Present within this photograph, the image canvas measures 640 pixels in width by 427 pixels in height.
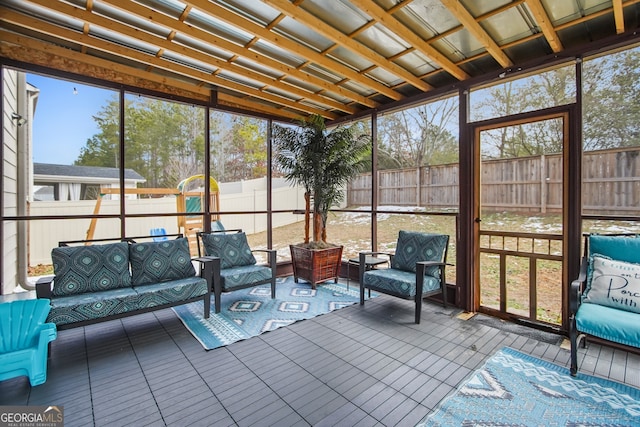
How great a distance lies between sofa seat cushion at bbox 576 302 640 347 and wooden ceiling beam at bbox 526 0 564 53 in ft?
7.88

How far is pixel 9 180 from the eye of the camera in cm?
344

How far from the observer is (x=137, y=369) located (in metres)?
2.48

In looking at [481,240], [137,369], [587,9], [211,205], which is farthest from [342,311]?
[587,9]

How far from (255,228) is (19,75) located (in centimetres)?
351

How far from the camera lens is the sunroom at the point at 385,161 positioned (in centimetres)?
234

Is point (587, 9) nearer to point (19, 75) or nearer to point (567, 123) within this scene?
point (567, 123)

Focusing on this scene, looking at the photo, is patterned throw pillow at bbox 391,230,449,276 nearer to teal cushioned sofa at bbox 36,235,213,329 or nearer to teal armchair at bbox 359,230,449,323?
teal armchair at bbox 359,230,449,323

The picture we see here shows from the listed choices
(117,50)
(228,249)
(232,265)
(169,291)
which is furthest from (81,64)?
(232,265)

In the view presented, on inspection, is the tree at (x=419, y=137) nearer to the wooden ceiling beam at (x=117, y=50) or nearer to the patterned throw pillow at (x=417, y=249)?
the patterned throw pillow at (x=417, y=249)

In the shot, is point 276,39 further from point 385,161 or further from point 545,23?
point 385,161

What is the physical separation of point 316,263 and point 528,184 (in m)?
2.96

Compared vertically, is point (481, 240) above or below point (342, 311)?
above

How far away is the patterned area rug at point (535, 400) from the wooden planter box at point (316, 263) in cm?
269

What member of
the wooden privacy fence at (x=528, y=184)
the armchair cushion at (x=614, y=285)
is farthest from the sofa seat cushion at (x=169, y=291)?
the armchair cushion at (x=614, y=285)
